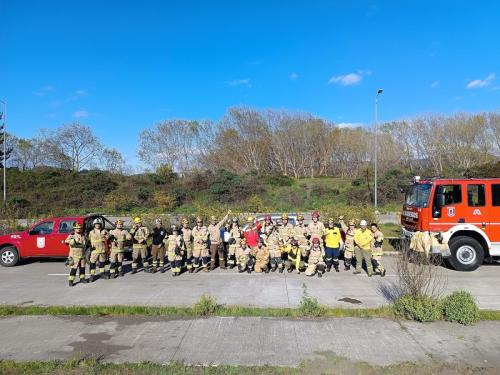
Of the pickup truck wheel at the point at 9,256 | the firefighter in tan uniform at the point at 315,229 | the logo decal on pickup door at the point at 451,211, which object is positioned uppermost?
the logo decal on pickup door at the point at 451,211

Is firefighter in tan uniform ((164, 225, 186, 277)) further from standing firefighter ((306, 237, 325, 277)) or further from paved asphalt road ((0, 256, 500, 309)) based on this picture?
standing firefighter ((306, 237, 325, 277))

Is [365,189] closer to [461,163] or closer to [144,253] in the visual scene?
[461,163]

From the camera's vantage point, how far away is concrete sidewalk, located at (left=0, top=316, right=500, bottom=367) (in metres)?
5.33

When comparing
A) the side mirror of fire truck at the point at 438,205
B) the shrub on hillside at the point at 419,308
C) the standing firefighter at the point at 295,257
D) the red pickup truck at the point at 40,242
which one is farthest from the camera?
the red pickup truck at the point at 40,242

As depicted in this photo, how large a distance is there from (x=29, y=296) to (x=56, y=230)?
154 inches

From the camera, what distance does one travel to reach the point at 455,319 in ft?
21.3

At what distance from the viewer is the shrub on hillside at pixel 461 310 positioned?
21.0 feet

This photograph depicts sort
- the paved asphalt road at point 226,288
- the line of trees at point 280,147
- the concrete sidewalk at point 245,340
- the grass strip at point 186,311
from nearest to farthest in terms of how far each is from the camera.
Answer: the concrete sidewalk at point 245,340
the grass strip at point 186,311
the paved asphalt road at point 226,288
the line of trees at point 280,147

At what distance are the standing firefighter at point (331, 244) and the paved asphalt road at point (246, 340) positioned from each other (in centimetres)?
418

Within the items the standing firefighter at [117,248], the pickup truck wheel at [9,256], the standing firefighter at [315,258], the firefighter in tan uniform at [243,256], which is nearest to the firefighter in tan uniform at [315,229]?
the standing firefighter at [315,258]

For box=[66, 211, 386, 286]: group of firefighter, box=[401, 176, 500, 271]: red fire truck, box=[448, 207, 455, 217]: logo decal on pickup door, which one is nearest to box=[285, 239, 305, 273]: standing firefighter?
box=[66, 211, 386, 286]: group of firefighter

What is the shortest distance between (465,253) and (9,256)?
14.2 metres

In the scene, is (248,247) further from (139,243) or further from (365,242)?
(365,242)

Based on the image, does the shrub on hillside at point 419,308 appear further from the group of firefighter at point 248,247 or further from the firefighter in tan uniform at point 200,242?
the firefighter in tan uniform at point 200,242
